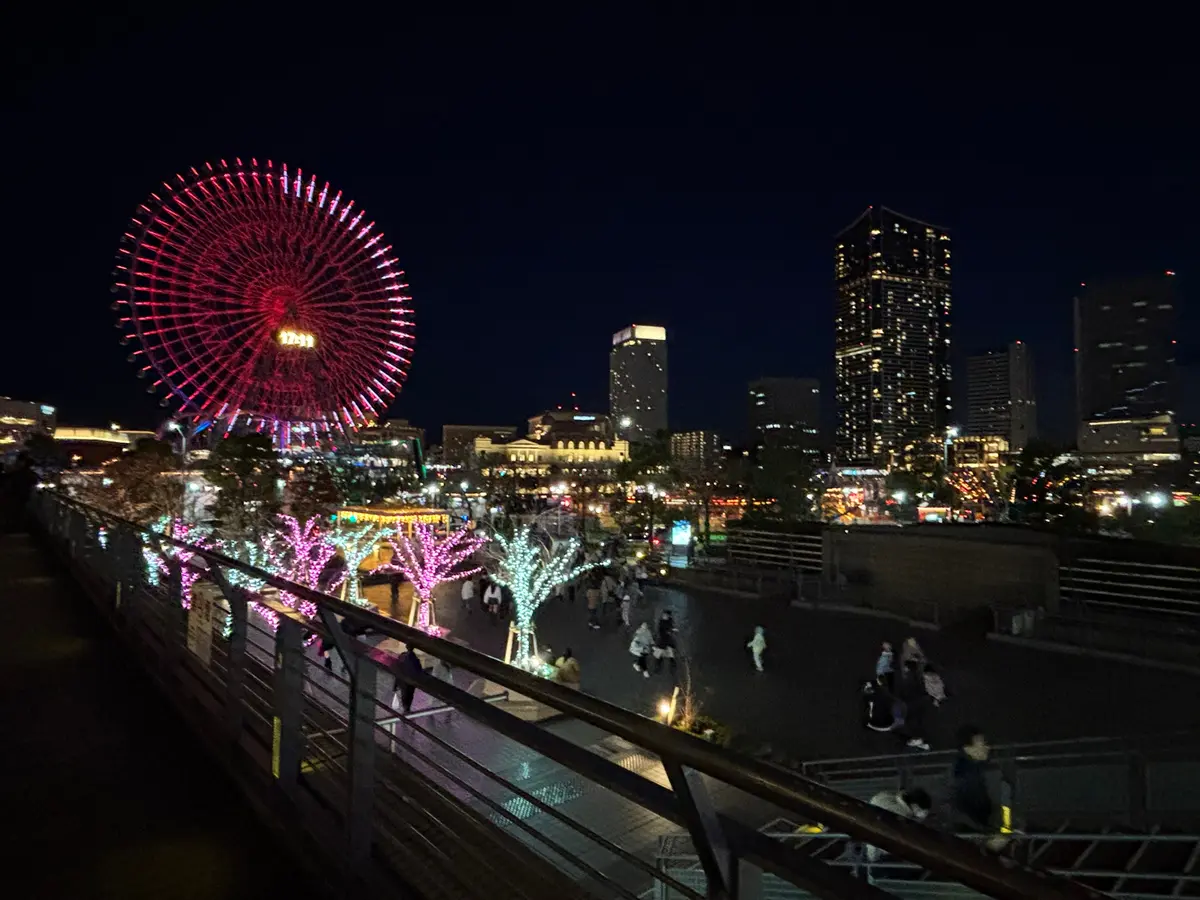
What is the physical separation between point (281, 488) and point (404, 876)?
33.5m

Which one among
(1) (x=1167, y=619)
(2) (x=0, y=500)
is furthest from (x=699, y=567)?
(2) (x=0, y=500)

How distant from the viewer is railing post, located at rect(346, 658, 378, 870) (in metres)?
2.55

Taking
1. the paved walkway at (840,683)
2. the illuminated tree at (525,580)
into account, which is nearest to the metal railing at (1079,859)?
the paved walkway at (840,683)

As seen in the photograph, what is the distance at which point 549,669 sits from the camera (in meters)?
13.9

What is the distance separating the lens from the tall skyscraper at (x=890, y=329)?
15025 centimetres

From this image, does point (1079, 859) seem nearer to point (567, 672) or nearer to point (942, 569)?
point (567, 672)

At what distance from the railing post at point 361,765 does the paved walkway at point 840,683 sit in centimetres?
937

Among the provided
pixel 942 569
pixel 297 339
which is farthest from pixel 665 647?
pixel 297 339

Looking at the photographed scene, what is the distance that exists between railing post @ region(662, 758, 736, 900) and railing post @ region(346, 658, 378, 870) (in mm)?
1427

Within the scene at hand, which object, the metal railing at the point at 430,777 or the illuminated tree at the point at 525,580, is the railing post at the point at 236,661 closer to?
the metal railing at the point at 430,777

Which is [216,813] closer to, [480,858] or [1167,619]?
[480,858]

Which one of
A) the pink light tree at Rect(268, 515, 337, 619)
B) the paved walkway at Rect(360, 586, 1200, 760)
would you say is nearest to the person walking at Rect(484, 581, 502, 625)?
the paved walkway at Rect(360, 586, 1200, 760)

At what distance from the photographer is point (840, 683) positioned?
1411cm

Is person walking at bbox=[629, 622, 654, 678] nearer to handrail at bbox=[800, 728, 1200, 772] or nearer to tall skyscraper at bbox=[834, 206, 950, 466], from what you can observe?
handrail at bbox=[800, 728, 1200, 772]
